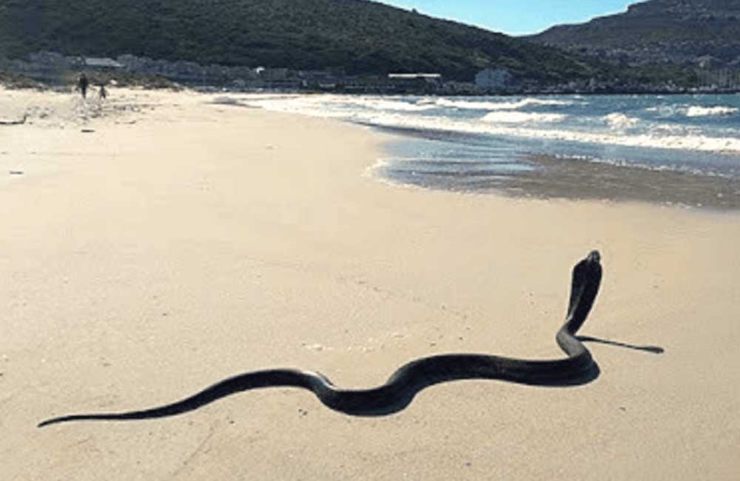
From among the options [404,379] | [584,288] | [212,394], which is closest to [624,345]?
[584,288]

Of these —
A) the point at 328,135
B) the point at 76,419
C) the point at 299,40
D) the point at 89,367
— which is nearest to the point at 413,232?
the point at 89,367

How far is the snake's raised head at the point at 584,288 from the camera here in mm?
4809

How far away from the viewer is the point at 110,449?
334 cm

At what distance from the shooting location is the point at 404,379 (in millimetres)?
4012

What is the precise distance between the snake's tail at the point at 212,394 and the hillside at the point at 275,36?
282 ft

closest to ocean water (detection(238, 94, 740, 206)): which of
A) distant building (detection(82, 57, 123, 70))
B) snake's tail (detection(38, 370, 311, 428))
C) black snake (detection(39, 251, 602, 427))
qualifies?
black snake (detection(39, 251, 602, 427))

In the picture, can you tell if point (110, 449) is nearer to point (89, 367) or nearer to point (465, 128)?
point (89, 367)

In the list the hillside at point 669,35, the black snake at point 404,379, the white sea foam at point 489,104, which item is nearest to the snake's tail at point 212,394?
the black snake at point 404,379

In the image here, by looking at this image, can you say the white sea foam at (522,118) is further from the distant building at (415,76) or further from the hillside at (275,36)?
the distant building at (415,76)

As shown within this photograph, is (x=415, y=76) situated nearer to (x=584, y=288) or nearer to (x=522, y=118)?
(x=522, y=118)

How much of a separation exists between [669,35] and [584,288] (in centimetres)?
17430

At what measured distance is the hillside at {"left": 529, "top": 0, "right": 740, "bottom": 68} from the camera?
155125mm

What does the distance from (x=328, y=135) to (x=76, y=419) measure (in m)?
17.8

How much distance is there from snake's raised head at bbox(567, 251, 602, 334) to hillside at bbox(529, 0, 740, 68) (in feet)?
503
